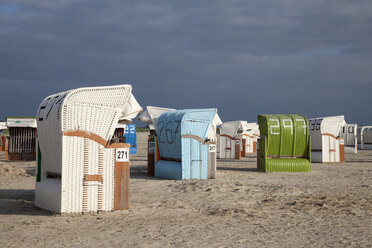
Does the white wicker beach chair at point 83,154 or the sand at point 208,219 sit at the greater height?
the white wicker beach chair at point 83,154

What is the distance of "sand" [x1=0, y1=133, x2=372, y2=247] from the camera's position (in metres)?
6.97

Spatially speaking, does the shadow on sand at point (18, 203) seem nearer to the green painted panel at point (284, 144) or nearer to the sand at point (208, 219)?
the sand at point (208, 219)

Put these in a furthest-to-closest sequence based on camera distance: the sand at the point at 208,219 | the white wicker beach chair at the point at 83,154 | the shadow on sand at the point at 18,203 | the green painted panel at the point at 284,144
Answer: the green painted panel at the point at 284,144 → the shadow on sand at the point at 18,203 → the white wicker beach chair at the point at 83,154 → the sand at the point at 208,219

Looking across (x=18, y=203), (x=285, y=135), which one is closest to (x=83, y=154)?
(x=18, y=203)

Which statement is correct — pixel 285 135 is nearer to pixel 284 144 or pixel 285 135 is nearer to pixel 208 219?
pixel 284 144

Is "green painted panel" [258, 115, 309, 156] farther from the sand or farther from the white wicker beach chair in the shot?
the white wicker beach chair

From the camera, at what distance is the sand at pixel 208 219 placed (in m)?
6.97

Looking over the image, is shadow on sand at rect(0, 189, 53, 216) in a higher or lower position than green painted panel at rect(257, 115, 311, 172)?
lower

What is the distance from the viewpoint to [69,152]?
349 inches

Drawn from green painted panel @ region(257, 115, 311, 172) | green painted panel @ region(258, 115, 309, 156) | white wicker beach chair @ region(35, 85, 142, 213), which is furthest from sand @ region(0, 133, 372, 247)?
green painted panel @ region(258, 115, 309, 156)

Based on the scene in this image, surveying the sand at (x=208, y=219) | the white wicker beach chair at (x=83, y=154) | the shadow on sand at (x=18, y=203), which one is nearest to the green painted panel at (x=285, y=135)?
the sand at (x=208, y=219)

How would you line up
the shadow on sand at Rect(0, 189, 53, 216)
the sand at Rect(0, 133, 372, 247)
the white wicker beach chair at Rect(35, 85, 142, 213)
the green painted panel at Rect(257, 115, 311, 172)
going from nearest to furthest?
the sand at Rect(0, 133, 372, 247)
the white wicker beach chair at Rect(35, 85, 142, 213)
the shadow on sand at Rect(0, 189, 53, 216)
the green painted panel at Rect(257, 115, 311, 172)

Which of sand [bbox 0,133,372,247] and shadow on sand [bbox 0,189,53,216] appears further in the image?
shadow on sand [bbox 0,189,53,216]

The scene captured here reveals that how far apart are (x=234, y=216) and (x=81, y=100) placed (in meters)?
4.25
